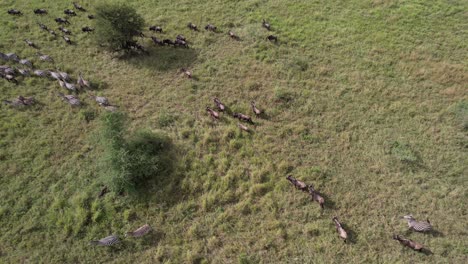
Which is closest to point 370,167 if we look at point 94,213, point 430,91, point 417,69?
point 430,91

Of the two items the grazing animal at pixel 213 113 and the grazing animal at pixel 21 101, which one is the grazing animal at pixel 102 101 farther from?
the grazing animal at pixel 213 113


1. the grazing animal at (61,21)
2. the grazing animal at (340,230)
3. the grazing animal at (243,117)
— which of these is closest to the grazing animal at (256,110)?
the grazing animal at (243,117)

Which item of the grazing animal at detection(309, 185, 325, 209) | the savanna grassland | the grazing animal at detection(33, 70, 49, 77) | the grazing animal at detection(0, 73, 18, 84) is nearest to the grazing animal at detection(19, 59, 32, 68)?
the savanna grassland

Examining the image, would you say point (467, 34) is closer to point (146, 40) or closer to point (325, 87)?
point (325, 87)

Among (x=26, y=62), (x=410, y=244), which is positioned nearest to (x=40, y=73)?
(x=26, y=62)

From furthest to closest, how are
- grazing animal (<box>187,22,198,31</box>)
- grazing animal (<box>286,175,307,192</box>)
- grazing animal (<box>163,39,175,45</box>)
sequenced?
1. grazing animal (<box>187,22,198,31</box>)
2. grazing animal (<box>163,39,175,45</box>)
3. grazing animal (<box>286,175,307,192</box>)

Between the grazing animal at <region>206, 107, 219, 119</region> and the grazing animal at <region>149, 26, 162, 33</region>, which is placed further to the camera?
the grazing animal at <region>149, 26, 162, 33</region>

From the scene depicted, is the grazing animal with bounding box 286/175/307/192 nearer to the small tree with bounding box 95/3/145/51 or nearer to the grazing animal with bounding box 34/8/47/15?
the small tree with bounding box 95/3/145/51
